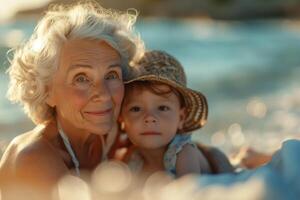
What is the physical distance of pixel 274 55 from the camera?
84.4ft

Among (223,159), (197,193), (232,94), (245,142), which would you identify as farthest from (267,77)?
(197,193)

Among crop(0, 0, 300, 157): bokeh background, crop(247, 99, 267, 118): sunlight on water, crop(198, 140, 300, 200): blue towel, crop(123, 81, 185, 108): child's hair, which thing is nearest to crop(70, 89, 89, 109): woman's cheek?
crop(123, 81, 185, 108): child's hair

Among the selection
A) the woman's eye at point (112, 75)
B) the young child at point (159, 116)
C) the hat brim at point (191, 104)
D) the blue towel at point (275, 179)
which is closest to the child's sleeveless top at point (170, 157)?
the young child at point (159, 116)

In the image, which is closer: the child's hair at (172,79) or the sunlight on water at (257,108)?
the child's hair at (172,79)

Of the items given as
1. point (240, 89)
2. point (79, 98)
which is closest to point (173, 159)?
point (79, 98)

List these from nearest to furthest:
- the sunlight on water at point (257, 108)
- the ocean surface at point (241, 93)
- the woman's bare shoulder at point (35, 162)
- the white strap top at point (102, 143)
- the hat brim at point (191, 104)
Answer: the woman's bare shoulder at point (35, 162) < the white strap top at point (102, 143) < the hat brim at point (191, 104) < the ocean surface at point (241, 93) < the sunlight on water at point (257, 108)

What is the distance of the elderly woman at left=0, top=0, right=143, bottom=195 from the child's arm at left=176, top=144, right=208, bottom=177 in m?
0.45

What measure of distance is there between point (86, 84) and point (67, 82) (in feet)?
0.33

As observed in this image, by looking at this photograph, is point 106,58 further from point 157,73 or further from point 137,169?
point 137,169

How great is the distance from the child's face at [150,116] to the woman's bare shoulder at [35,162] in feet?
1.81

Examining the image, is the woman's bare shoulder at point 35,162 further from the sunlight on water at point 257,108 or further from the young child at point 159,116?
the sunlight on water at point 257,108

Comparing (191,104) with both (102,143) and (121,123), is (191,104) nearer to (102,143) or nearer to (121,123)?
(121,123)

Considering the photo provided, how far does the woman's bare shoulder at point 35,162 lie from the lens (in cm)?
380

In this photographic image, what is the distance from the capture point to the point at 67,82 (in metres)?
4.05
